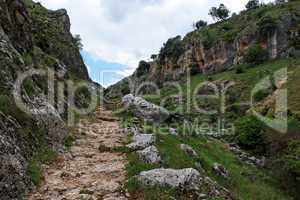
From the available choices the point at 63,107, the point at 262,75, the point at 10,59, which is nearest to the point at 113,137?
the point at 63,107

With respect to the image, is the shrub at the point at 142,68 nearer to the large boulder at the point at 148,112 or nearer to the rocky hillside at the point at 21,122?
the large boulder at the point at 148,112

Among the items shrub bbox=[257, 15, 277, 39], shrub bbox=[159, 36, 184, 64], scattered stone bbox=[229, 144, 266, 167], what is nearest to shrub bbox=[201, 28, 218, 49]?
shrub bbox=[159, 36, 184, 64]

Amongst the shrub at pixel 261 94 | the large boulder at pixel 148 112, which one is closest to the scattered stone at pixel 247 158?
the large boulder at pixel 148 112

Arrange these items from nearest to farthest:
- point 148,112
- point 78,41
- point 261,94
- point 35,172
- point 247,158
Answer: point 35,172, point 247,158, point 148,112, point 261,94, point 78,41

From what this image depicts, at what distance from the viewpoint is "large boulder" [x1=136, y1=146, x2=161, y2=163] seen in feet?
47.0

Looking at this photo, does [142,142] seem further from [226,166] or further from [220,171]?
[226,166]

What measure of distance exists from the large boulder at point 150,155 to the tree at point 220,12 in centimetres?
13219

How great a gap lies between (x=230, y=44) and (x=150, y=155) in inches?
3469

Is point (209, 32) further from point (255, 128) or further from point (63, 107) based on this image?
point (63, 107)

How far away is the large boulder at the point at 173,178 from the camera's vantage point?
11.5m

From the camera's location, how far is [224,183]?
622 inches

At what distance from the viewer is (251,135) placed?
2877 centimetres

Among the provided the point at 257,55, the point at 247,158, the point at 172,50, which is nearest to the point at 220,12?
the point at 172,50

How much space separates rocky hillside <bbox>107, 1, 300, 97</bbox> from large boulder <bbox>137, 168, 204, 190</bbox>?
69244 millimetres
